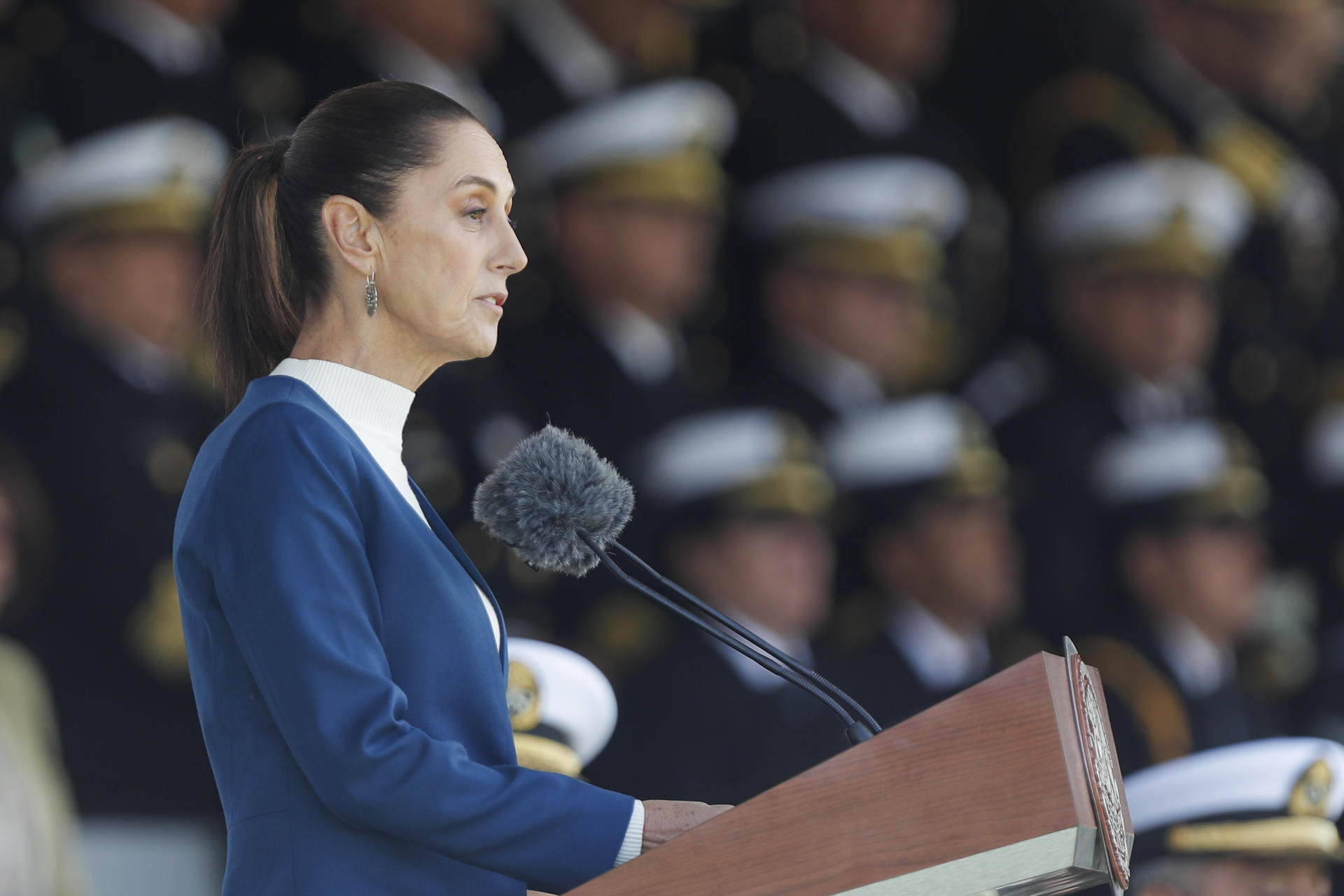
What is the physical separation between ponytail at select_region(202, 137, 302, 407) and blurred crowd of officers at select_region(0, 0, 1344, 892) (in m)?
1.16

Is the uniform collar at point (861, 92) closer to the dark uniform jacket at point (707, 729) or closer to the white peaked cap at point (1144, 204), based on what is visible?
the white peaked cap at point (1144, 204)

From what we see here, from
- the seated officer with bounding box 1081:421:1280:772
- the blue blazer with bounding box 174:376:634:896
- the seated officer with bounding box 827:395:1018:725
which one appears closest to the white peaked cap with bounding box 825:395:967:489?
the seated officer with bounding box 827:395:1018:725

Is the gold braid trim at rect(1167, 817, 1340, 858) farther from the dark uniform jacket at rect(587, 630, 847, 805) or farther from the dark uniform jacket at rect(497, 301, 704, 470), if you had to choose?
the dark uniform jacket at rect(497, 301, 704, 470)

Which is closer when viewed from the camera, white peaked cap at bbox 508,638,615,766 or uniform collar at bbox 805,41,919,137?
white peaked cap at bbox 508,638,615,766

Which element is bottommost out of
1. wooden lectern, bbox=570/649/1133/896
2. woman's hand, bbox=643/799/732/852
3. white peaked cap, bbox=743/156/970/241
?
wooden lectern, bbox=570/649/1133/896

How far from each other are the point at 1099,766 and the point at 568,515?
40cm

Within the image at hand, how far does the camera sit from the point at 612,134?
3.61 m

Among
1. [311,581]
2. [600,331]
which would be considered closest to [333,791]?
[311,581]

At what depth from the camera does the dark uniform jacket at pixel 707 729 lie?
3215 millimetres

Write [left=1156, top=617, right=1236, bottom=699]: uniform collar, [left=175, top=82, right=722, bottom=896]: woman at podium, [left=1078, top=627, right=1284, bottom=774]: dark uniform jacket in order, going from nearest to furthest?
[left=175, top=82, right=722, bottom=896]: woman at podium < [left=1078, top=627, right=1284, bottom=774]: dark uniform jacket < [left=1156, top=617, right=1236, bottom=699]: uniform collar

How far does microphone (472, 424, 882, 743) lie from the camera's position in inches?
49.3

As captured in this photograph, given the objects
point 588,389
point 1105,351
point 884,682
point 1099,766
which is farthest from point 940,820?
point 1105,351

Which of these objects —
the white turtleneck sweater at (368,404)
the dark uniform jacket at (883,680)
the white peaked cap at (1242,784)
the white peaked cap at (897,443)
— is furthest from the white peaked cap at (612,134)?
the white turtleneck sweater at (368,404)

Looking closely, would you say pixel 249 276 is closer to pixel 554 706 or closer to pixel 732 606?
pixel 554 706
